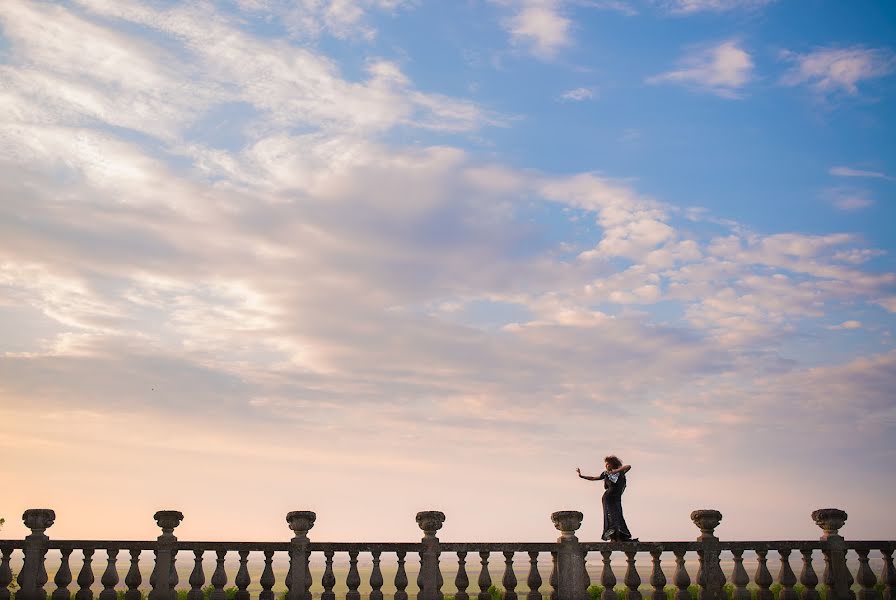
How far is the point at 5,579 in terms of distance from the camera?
16812mm

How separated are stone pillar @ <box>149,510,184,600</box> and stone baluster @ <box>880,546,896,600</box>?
1400 centimetres

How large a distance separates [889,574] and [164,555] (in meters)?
14.4

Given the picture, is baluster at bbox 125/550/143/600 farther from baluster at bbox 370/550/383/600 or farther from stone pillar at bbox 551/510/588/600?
stone pillar at bbox 551/510/588/600

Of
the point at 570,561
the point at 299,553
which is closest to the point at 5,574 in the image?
the point at 299,553

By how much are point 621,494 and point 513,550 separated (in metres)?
2.70

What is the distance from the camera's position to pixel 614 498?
1773 cm

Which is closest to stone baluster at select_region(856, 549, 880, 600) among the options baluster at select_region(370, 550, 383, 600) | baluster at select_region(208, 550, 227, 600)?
baluster at select_region(370, 550, 383, 600)

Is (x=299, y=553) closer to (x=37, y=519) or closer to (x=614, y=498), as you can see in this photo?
(x=37, y=519)

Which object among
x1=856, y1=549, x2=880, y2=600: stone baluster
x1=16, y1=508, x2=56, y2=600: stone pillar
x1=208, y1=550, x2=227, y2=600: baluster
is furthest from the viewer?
x1=856, y1=549, x2=880, y2=600: stone baluster

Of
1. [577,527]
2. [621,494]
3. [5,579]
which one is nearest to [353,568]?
[577,527]

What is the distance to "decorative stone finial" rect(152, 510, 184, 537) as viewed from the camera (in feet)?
55.6

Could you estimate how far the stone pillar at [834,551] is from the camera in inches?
669

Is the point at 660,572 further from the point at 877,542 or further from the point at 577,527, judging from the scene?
the point at 877,542

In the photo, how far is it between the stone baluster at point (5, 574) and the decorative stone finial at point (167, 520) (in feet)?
6.50
